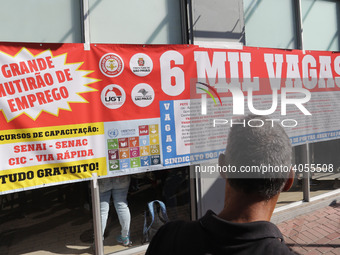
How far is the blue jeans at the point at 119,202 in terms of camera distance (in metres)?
4.22

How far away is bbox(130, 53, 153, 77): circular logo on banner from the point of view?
4.03 metres

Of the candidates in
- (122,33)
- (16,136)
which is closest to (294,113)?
(122,33)

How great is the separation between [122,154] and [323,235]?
3379 millimetres

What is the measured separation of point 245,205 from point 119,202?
3496mm

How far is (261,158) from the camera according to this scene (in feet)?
3.77

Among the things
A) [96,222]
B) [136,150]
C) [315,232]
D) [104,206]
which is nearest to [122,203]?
[104,206]

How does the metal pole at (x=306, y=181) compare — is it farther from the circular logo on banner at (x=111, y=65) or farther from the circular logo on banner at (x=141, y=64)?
the circular logo on banner at (x=111, y=65)

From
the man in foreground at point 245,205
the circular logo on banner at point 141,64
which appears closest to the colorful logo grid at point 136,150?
the circular logo on banner at point 141,64

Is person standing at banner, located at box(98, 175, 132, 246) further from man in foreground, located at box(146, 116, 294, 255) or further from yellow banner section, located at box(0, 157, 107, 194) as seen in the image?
man in foreground, located at box(146, 116, 294, 255)

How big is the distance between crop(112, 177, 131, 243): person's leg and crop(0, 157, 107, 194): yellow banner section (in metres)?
0.51

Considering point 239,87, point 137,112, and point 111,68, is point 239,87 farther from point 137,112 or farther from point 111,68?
point 111,68

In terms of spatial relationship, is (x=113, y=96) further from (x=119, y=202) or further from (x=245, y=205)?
(x=245, y=205)

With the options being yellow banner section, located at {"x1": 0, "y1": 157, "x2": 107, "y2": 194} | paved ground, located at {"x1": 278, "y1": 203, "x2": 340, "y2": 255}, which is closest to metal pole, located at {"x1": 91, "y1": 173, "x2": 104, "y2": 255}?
yellow banner section, located at {"x1": 0, "y1": 157, "x2": 107, "y2": 194}

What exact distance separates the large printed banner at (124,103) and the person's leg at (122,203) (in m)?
0.39
